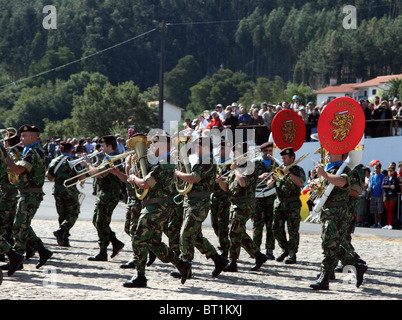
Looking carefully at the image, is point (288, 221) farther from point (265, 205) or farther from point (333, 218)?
point (333, 218)

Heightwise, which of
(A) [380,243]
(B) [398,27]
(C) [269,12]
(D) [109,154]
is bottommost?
(A) [380,243]

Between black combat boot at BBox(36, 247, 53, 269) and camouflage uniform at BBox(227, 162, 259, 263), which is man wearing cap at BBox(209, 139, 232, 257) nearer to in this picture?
camouflage uniform at BBox(227, 162, 259, 263)

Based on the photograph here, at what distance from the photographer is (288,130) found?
35.2ft

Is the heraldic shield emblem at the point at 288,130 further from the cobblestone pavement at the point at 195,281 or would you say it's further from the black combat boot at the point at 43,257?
the black combat boot at the point at 43,257

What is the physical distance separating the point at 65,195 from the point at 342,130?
573 cm

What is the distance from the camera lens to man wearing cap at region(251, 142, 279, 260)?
34.3 feet

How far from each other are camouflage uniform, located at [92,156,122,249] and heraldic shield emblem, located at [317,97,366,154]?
3578 mm

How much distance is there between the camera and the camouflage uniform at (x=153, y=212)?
7789 mm

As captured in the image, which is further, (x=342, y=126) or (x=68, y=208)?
(x=68, y=208)

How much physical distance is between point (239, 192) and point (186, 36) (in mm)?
152947

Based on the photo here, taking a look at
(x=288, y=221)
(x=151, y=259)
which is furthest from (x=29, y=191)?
(x=288, y=221)
